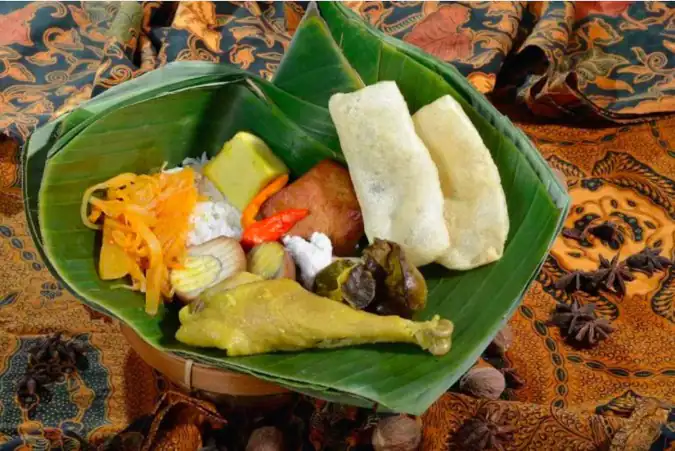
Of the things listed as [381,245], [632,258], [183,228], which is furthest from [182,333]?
[632,258]

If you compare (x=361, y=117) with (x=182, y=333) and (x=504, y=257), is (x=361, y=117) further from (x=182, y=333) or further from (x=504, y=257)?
(x=182, y=333)

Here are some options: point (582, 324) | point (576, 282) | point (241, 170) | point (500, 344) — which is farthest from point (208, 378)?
point (576, 282)

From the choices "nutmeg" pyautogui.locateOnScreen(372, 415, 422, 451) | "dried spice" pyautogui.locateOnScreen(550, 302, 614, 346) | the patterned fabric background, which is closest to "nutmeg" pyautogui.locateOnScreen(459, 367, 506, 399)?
the patterned fabric background

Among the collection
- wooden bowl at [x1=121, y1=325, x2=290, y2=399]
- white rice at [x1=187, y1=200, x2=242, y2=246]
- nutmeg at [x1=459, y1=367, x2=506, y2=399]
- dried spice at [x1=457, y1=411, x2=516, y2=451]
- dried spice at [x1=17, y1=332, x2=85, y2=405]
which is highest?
white rice at [x1=187, y1=200, x2=242, y2=246]

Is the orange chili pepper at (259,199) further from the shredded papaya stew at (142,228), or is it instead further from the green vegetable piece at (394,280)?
the green vegetable piece at (394,280)

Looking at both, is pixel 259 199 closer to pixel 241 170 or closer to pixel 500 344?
pixel 241 170

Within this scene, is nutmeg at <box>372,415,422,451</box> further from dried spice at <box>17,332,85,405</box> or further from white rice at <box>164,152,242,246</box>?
dried spice at <box>17,332,85,405</box>
